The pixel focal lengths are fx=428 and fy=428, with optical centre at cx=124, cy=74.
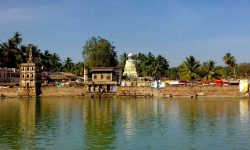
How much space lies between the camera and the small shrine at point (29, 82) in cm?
8958

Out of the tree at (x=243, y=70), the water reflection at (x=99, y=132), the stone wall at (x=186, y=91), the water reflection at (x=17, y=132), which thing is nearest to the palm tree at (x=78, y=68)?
the stone wall at (x=186, y=91)

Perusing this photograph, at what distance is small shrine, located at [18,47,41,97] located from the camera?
89581 millimetres

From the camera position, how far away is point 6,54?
4186 inches

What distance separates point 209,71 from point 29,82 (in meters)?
40.1

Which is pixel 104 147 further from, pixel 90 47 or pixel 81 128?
pixel 90 47

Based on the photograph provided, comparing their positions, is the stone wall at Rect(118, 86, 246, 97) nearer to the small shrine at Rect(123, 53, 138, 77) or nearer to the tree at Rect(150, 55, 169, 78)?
the small shrine at Rect(123, 53, 138, 77)

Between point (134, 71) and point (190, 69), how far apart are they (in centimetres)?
1594

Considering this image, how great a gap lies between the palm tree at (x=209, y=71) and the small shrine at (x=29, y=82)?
Answer: 123ft

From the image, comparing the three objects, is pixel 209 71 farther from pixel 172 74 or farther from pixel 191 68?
pixel 172 74

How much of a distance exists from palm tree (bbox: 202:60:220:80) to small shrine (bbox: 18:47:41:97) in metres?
37.5

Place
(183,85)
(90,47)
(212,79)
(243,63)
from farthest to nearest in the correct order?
(243,63) < (90,47) < (212,79) < (183,85)

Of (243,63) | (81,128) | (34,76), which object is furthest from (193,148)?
(243,63)

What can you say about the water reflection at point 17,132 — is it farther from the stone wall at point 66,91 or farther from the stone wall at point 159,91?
the stone wall at point 66,91

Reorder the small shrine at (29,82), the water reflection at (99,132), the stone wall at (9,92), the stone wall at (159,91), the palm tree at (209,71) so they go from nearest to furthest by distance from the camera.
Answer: the water reflection at (99,132) < the stone wall at (159,91) < the small shrine at (29,82) < the stone wall at (9,92) < the palm tree at (209,71)
